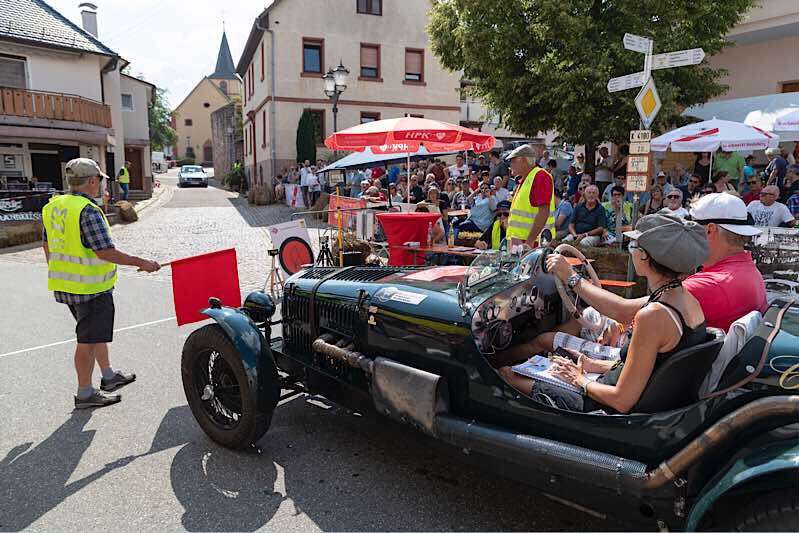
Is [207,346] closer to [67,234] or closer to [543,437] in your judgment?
[67,234]

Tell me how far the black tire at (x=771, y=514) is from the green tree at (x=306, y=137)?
2426 centimetres

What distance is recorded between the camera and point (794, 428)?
1905mm

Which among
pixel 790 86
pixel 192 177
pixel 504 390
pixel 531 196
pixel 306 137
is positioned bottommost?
pixel 504 390

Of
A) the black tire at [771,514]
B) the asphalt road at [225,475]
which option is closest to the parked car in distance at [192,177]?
the asphalt road at [225,475]

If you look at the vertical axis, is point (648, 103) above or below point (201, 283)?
above

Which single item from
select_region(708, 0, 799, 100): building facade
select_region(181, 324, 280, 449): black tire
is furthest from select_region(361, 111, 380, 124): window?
select_region(181, 324, 280, 449): black tire

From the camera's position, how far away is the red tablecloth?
6.63m

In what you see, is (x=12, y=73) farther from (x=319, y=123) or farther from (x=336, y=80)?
(x=336, y=80)

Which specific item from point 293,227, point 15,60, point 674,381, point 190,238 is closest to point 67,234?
point 293,227

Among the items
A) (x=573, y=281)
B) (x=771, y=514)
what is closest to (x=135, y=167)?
(x=573, y=281)

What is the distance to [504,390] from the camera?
260cm

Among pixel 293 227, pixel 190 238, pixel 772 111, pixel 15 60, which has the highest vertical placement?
pixel 15 60

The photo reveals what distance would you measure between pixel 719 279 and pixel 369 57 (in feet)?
84.1

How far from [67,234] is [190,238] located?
1092cm
